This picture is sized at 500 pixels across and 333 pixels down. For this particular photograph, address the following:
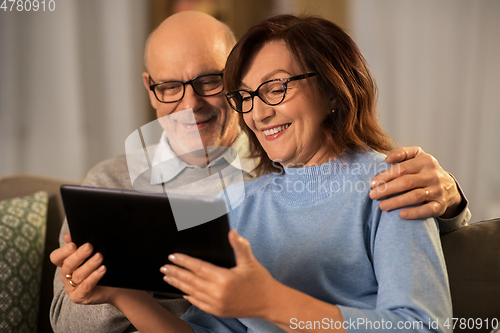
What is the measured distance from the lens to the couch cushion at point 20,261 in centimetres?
136

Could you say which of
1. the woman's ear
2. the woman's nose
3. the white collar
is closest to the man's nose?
the white collar

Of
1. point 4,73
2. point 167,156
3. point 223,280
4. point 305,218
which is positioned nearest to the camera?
point 223,280

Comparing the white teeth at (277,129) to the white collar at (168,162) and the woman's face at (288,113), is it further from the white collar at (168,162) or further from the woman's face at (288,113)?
the white collar at (168,162)

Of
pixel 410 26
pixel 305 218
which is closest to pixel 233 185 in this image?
pixel 305 218

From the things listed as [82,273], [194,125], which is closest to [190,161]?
[194,125]

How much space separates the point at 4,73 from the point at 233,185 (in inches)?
99.8

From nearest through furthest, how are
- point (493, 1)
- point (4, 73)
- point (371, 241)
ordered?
1. point (371, 241)
2. point (493, 1)
3. point (4, 73)

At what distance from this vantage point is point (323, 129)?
1095mm

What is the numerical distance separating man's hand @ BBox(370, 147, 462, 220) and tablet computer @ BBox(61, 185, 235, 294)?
0.38 metres

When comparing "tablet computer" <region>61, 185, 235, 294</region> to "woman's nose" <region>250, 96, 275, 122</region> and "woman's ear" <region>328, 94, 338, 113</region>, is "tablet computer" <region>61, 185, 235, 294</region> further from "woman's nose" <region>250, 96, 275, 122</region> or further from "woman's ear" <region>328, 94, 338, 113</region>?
"woman's ear" <region>328, 94, 338, 113</region>

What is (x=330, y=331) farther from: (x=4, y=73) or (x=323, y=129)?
(x=4, y=73)

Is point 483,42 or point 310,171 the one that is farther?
point 483,42

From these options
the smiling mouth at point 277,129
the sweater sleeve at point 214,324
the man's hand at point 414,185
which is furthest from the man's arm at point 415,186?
the sweater sleeve at point 214,324

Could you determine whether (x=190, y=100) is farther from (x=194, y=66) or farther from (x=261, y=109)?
(x=261, y=109)
